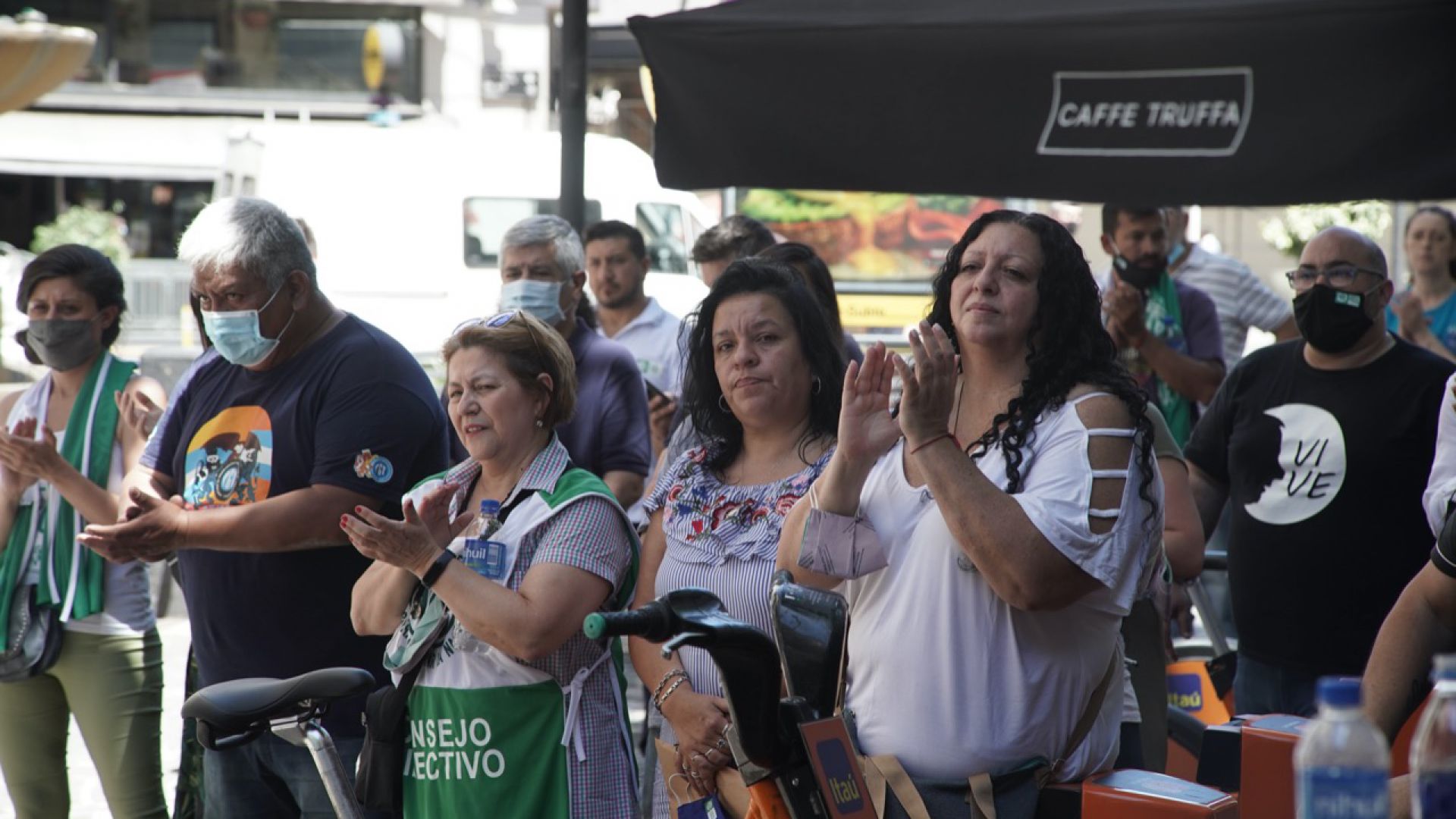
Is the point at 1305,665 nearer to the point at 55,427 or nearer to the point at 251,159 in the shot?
the point at 55,427

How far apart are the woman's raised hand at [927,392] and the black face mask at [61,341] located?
305 cm

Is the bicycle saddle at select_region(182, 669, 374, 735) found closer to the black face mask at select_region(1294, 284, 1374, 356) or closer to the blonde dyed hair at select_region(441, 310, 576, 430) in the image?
the blonde dyed hair at select_region(441, 310, 576, 430)

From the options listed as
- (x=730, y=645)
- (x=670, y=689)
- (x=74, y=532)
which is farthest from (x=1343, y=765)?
(x=74, y=532)

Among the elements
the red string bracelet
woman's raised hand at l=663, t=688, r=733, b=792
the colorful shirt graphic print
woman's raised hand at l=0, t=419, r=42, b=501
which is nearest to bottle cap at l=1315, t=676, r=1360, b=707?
the red string bracelet

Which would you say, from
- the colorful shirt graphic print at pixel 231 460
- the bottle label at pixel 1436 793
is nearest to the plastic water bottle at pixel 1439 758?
the bottle label at pixel 1436 793

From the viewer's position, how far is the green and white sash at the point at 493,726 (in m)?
3.36

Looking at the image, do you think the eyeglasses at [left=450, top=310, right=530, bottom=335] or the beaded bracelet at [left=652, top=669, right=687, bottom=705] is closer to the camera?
the beaded bracelet at [left=652, top=669, right=687, bottom=705]

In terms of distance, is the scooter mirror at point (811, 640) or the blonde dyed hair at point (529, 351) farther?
the blonde dyed hair at point (529, 351)

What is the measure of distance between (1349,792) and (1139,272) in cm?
463

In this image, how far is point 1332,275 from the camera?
452 centimetres

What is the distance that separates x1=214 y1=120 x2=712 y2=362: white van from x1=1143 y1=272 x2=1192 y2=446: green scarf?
30.8 feet

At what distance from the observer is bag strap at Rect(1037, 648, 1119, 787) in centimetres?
275

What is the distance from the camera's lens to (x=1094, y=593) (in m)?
2.80

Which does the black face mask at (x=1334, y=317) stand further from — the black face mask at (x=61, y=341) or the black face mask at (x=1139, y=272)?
the black face mask at (x=61, y=341)
